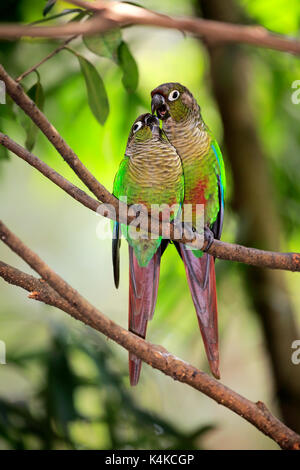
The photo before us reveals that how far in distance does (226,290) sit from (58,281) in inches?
46.1

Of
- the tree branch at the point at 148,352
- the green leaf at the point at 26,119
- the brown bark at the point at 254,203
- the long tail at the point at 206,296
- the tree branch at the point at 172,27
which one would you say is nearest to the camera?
the tree branch at the point at 172,27

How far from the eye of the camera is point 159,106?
89cm

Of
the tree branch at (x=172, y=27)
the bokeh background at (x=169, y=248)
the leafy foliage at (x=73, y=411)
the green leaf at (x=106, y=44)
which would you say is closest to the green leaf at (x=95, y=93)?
the green leaf at (x=106, y=44)

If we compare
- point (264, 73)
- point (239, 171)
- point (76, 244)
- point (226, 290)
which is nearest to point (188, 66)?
point (264, 73)

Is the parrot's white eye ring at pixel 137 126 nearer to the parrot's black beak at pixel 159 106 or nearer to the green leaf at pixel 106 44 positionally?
the parrot's black beak at pixel 159 106

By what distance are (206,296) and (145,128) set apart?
312mm

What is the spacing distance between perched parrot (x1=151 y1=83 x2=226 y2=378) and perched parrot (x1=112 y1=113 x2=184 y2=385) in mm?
44

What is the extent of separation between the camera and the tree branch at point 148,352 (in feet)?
2.29

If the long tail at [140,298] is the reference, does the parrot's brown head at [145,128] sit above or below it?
above

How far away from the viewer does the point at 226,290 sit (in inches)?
68.2

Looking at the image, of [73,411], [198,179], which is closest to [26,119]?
[198,179]

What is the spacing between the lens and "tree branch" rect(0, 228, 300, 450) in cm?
70

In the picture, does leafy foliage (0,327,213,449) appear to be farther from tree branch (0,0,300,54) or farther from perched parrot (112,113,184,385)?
tree branch (0,0,300,54)

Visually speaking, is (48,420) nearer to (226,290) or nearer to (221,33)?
(226,290)
